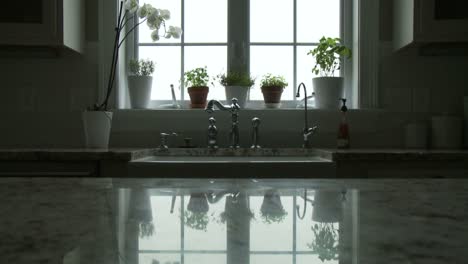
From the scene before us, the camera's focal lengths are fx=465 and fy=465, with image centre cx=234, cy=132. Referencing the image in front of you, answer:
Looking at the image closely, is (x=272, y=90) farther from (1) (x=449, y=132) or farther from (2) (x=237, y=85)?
(1) (x=449, y=132)

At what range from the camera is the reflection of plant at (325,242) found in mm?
380

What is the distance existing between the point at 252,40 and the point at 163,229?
100 inches

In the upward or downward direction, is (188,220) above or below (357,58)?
below

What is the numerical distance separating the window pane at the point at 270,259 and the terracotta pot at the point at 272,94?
2.43 m

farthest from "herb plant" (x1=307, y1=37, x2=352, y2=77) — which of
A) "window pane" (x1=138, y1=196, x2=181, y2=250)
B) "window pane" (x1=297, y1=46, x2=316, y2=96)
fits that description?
"window pane" (x1=138, y1=196, x2=181, y2=250)

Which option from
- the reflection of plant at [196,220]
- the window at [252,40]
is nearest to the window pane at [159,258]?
the reflection of plant at [196,220]

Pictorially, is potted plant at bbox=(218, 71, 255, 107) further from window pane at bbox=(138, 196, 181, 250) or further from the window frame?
window pane at bbox=(138, 196, 181, 250)

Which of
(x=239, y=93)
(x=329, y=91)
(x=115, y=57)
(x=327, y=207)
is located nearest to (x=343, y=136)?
(x=329, y=91)

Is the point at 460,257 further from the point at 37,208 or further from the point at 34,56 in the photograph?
the point at 34,56

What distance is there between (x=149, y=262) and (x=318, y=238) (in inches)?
6.7

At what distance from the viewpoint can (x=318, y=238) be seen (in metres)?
0.44

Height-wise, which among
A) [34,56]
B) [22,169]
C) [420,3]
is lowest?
[22,169]

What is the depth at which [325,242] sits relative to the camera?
424 mm

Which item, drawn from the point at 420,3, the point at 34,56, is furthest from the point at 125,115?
the point at 420,3
